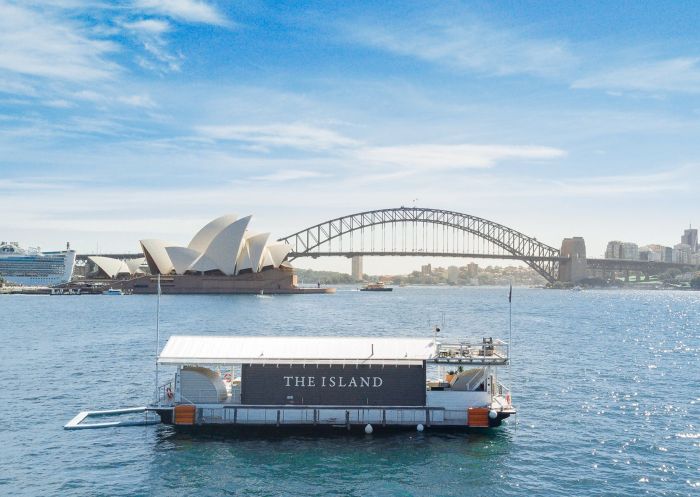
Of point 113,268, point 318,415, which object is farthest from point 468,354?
point 113,268

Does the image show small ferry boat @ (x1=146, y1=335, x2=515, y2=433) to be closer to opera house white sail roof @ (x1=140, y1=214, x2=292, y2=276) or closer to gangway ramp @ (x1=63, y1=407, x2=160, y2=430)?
gangway ramp @ (x1=63, y1=407, x2=160, y2=430)

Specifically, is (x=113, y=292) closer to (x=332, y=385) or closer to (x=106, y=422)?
(x=106, y=422)

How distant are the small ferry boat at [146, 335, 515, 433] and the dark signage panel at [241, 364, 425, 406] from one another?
43 mm

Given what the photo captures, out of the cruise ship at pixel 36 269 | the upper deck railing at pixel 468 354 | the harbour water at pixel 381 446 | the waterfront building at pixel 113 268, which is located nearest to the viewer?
the harbour water at pixel 381 446

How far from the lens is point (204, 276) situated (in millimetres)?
149625

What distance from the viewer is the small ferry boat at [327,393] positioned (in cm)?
2858

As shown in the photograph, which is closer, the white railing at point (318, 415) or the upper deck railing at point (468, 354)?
the white railing at point (318, 415)

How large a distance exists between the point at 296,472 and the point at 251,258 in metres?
128

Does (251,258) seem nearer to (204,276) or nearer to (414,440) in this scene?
(204,276)

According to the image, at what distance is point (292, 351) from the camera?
2994cm

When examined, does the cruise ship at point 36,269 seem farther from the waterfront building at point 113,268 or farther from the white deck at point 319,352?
the white deck at point 319,352

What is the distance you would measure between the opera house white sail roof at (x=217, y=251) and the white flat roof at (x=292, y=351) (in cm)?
10641

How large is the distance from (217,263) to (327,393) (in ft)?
400

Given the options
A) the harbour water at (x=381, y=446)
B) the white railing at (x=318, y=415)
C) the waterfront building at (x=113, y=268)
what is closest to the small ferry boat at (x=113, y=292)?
the waterfront building at (x=113, y=268)
